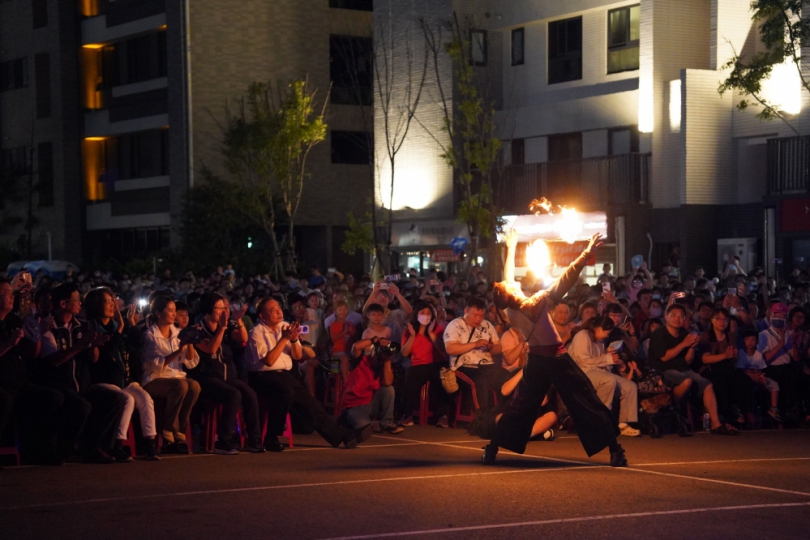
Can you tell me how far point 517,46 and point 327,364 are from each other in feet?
63.2

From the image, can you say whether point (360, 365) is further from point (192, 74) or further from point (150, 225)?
point (150, 225)

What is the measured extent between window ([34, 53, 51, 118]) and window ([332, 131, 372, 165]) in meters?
13.0

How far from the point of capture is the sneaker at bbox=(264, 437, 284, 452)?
41.2 feet

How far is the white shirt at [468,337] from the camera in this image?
14445mm

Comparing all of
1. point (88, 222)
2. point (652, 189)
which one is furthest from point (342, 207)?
point (652, 189)

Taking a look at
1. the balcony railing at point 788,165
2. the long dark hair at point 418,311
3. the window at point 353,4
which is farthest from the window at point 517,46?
the long dark hair at point 418,311

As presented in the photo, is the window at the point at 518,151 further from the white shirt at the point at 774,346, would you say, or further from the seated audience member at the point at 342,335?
the white shirt at the point at 774,346

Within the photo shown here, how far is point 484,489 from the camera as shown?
385 inches

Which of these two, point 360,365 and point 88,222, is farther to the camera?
point 88,222

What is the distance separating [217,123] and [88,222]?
33.6 ft

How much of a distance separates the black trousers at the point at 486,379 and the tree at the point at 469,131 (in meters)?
15.7

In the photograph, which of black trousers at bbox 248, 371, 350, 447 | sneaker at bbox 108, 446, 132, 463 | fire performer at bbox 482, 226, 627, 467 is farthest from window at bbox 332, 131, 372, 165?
fire performer at bbox 482, 226, 627, 467

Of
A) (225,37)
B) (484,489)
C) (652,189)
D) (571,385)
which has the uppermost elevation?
(225,37)

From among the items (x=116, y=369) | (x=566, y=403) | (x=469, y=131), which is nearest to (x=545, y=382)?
(x=566, y=403)
